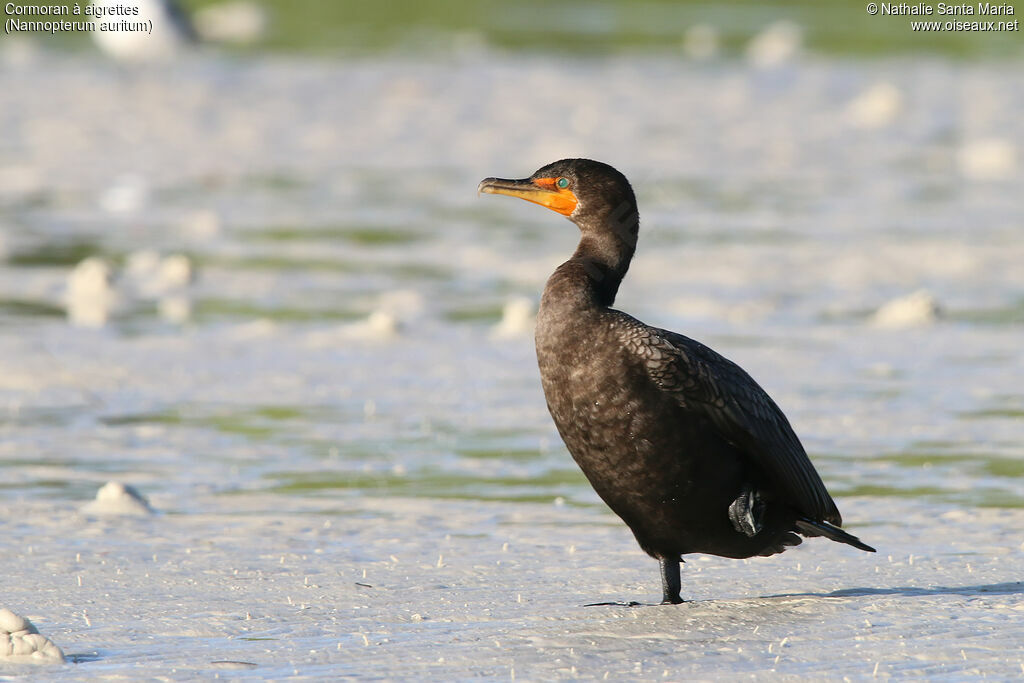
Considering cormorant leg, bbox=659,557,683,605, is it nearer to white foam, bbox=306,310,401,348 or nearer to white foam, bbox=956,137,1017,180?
white foam, bbox=306,310,401,348

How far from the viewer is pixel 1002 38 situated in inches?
1040

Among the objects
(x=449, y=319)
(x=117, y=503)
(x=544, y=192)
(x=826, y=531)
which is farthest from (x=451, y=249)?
(x=826, y=531)

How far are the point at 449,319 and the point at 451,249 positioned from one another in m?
2.47

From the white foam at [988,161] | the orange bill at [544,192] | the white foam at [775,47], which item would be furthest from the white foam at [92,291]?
the white foam at [775,47]

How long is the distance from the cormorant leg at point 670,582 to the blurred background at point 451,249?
1.42 meters

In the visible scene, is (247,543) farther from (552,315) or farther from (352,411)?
(352,411)

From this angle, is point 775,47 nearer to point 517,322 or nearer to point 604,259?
point 517,322

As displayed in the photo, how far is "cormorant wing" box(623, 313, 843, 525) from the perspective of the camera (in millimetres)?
5121

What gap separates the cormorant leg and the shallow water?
0.60 ft

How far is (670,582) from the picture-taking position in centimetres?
527

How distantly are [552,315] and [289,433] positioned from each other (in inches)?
117

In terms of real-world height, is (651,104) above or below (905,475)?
above

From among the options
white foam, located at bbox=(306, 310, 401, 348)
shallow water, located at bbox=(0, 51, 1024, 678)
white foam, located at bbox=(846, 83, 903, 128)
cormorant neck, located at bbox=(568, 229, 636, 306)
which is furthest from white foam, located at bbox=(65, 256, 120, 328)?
white foam, located at bbox=(846, 83, 903, 128)

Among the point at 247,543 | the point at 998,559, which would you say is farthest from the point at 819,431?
the point at 247,543
